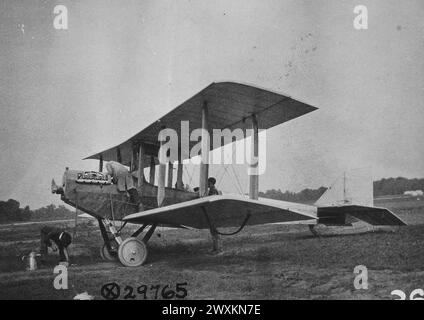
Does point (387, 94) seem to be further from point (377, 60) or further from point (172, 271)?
point (172, 271)

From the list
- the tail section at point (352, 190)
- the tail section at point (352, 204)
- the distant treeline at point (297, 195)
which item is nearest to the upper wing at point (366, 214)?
the tail section at point (352, 204)

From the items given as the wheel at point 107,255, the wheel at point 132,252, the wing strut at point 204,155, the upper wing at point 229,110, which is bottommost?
the wheel at point 107,255

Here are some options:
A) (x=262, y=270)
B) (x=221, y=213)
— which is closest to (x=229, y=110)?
(x=221, y=213)

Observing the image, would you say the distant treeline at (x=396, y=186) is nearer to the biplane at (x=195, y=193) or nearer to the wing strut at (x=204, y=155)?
the biplane at (x=195, y=193)

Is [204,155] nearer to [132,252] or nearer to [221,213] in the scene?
[221,213]

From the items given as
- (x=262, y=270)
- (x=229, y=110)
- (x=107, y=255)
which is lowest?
(x=107, y=255)

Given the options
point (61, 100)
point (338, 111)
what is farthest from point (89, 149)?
point (338, 111)

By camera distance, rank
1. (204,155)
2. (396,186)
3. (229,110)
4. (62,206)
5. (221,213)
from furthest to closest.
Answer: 1. (396,186)
2. (62,206)
3. (229,110)
4. (221,213)
5. (204,155)
